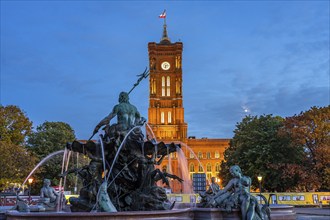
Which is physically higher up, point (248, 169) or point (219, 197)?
point (248, 169)

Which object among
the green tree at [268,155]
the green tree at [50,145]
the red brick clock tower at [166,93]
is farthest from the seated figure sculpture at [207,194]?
the red brick clock tower at [166,93]

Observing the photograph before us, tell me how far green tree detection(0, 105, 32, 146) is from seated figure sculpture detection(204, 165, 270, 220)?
3264cm

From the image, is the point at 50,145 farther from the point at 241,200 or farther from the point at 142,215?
the point at 241,200

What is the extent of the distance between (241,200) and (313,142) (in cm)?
2963

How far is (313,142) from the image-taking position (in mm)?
37125

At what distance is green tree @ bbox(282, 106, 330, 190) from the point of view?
113 ft

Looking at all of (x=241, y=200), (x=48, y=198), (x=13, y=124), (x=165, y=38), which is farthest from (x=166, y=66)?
(x=241, y=200)

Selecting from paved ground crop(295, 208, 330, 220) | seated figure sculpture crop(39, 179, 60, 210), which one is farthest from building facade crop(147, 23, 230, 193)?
seated figure sculpture crop(39, 179, 60, 210)

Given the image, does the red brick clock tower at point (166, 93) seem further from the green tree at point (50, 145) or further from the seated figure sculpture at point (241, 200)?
the seated figure sculpture at point (241, 200)

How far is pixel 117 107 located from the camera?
13.3 m

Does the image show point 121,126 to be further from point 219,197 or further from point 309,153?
point 309,153

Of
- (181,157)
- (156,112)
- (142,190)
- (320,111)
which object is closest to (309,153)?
(320,111)

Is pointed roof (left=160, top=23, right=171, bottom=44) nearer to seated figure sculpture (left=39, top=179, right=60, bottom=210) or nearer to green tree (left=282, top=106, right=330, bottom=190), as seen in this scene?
green tree (left=282, top=106, right=330, bottom=190)

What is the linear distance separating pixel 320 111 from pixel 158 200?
28.7 meters
